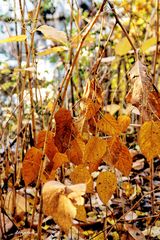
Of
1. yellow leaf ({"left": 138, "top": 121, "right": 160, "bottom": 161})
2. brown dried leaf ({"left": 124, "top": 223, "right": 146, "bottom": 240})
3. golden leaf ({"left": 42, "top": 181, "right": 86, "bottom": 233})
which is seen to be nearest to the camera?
golden leaf ({"left": 42, "top": 181, "right": 86, "bottom": 233})

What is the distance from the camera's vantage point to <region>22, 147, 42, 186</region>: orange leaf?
635mm

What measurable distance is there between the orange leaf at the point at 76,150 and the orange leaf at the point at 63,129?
2 cm

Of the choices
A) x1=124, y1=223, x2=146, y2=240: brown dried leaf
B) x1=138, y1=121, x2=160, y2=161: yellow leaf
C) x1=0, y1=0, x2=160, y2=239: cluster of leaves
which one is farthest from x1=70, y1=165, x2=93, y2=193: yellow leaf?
x1=124, y1=223, x2=146, y2=240: brown dried leaf

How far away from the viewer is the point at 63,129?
1.86 feet

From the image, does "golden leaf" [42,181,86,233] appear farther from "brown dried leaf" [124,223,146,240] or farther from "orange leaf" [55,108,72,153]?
"brown dried leaf" [124,223,146,240]

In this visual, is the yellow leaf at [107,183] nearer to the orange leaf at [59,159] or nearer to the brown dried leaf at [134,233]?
the orange leaf at [59,159]

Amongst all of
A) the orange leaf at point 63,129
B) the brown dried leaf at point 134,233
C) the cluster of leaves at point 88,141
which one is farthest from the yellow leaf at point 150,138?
the brown dried leaf at point 134,233

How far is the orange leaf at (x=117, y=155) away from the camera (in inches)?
24.1

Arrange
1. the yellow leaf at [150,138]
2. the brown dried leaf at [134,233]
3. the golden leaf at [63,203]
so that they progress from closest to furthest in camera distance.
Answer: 1. the golden leaf at [63,203]
2. the yellow leaf at [150,138]
3. the brown dried leaf at [134,233]

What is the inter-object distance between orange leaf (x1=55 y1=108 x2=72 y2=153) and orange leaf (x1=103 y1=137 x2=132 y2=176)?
0.26 feet

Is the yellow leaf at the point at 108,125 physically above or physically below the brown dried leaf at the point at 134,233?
above

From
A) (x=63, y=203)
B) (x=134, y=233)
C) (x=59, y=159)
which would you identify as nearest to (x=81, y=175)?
(x=59, y=159)

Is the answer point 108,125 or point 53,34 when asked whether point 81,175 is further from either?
point 53,34

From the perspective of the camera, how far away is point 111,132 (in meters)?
0.59
